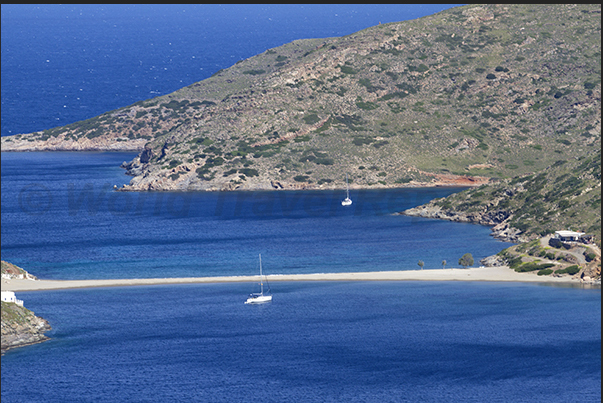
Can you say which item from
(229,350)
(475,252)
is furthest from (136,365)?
(475,252)

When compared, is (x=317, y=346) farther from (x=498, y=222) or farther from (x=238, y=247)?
(x=498, y=222)

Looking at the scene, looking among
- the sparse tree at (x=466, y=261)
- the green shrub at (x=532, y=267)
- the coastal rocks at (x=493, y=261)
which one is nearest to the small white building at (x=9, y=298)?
the sparse tree at (x=466, y=261)

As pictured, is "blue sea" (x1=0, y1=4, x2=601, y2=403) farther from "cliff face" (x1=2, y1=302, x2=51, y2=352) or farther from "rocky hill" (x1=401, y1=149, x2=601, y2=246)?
"rocky hill" (x1=401, y1=149, x2=601, y2=246)

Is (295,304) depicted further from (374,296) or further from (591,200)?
(591,200)

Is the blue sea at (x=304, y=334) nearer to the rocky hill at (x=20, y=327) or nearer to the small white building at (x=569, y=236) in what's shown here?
the rocky hill at (x=20, y=327)

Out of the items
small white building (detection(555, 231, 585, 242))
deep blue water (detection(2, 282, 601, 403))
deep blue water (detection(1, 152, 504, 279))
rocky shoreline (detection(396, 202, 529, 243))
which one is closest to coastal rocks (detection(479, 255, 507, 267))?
deep blue water (detection(1, 152, 504, 279))

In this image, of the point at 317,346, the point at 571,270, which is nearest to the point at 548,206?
the point at 571,270
